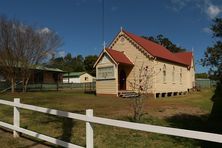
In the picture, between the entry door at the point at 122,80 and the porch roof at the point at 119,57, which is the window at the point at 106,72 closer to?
the porch roof at the point at 119,57

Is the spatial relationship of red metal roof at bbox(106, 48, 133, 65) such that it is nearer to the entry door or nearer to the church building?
the church building

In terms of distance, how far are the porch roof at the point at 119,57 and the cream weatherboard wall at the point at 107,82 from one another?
0.54 m

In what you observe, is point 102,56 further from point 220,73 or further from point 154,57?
point 220,73

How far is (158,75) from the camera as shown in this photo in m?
31.9

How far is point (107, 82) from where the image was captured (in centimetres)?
3109

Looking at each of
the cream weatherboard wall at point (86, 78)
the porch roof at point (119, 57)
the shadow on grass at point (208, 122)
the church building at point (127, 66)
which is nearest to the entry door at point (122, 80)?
the church building at point (127, 66)

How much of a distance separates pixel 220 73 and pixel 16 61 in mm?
29301

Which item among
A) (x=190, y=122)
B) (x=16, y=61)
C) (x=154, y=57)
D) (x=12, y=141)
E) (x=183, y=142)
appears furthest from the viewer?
(x=16, y=61)

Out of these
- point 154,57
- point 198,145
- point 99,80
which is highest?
point 154,57

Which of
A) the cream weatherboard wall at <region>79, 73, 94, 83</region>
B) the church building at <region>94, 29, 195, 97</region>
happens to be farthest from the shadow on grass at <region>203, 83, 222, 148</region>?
the cream weatherboard wall at <region>79, 73, 94, 83</region>

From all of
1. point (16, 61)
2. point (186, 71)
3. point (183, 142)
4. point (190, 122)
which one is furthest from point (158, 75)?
point (183, 142)

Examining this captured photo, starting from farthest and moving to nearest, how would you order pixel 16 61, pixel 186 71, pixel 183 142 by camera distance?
pixel 186 71 < pixel 16 61 < pixel 183 142

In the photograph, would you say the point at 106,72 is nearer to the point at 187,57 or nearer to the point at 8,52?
the point at 8,52

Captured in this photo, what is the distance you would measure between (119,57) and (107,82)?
271cm
